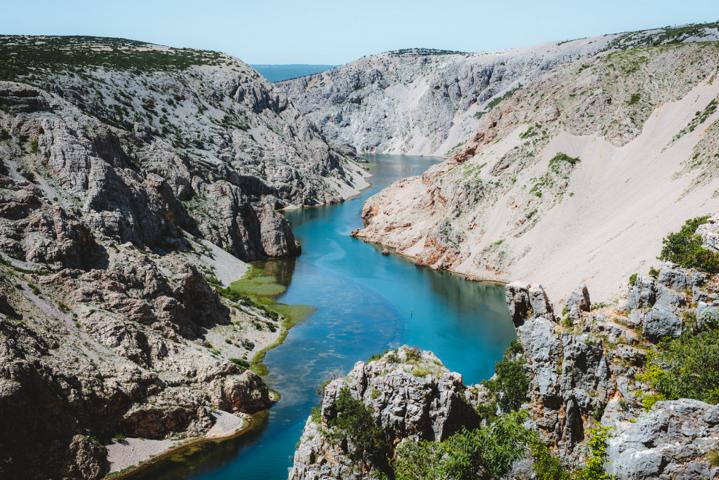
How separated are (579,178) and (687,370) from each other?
274 feet

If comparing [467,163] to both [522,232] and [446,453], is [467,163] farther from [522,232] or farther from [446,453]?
[446,453]

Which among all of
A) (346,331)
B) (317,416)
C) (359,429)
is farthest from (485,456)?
(346,331)

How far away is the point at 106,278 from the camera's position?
6694 cm

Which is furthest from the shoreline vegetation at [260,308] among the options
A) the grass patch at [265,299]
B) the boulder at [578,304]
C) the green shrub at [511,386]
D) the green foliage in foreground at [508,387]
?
the boulder at [578,304]

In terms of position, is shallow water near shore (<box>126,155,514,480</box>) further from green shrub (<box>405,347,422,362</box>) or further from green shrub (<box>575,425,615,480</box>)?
green shrub (<box>575,425,615,480</box>)

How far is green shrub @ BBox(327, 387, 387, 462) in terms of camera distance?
3531cm

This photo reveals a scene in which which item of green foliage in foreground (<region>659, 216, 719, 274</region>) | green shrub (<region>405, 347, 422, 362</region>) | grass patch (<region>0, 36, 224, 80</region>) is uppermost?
grass patch (<region>0, 36, 224, 80</region>)

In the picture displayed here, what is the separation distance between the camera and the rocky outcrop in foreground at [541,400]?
93.5ft

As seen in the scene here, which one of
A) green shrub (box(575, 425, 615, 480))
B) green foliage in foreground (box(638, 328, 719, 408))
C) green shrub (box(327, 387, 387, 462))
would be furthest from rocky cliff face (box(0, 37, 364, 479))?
green foliage in foreground (box(638, 328, 719, 408))

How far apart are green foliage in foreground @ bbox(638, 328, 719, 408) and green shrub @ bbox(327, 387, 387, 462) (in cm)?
1380

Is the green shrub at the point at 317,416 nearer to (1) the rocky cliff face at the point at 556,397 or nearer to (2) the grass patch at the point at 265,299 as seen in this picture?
(1) the rocky cliff face at the point at 556,397

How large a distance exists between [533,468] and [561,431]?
2.70 metres

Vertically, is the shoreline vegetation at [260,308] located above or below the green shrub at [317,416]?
below

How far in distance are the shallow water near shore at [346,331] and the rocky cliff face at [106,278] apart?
3.78m
